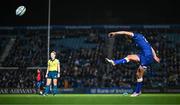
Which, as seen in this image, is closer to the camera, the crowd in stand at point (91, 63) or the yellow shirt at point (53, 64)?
the yellow shirt at point (53, 64)

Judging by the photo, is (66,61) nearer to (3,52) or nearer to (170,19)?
(3,52)

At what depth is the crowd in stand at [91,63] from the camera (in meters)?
23.0

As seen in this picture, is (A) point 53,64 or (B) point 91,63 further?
(B) point 91,63

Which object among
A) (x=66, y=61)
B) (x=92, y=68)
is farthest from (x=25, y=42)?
(x=92, y=68)

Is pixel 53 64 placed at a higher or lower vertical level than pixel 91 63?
lower

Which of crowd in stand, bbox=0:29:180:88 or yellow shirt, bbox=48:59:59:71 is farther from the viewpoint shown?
crowd in stand, bbox=0:29:180:88

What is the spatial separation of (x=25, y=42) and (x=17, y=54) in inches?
65.3

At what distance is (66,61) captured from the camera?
2592 cm

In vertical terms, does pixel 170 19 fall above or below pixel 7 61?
above

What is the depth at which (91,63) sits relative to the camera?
2511 cm

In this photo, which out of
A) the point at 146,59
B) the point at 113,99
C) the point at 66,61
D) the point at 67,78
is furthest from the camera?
the point at 66,61

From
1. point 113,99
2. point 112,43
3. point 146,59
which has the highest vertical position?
point 112,43

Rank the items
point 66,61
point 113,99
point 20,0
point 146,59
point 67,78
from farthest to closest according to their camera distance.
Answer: point 20,0 < point 66,61 < point 67,78 < point 146,59 < point 113,99

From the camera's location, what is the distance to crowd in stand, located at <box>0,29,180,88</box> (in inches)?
904
